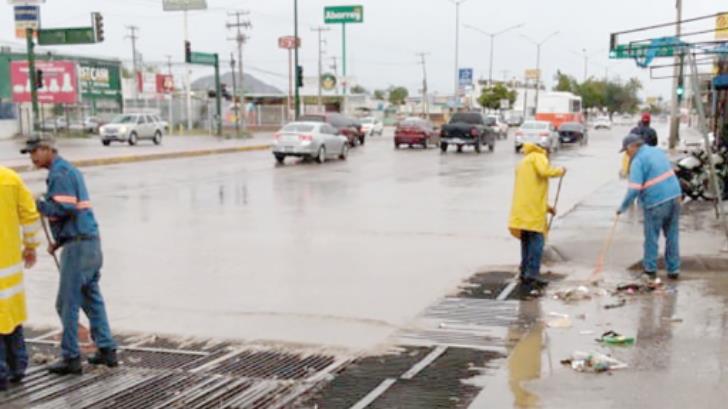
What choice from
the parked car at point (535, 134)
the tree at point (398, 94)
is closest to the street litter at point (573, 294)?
the parked car at point (535, 134)

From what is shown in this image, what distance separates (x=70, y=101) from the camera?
5372cm

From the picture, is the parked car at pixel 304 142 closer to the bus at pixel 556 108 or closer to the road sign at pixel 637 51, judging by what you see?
the road sign at pixel 637 51

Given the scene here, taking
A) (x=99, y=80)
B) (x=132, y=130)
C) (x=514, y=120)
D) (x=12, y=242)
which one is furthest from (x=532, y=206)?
(x=514, y=120)

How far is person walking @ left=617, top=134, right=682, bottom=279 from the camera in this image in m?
9.23

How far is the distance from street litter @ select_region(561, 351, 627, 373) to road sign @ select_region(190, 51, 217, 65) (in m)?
43.6

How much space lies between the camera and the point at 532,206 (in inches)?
357

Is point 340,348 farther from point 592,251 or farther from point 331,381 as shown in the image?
point 592,251

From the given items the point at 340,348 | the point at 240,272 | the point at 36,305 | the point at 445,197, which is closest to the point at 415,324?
the point at 340,348

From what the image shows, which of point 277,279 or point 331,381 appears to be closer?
point 331,381

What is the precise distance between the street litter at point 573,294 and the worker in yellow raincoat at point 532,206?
17.9 inches

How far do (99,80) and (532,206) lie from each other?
57.7 metres

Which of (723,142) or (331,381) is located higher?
(723,142)

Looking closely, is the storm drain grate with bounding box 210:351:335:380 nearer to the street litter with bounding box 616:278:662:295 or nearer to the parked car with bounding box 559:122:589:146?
the street litter with bounding box 616:278:662:295

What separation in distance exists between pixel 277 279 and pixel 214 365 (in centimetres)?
334
